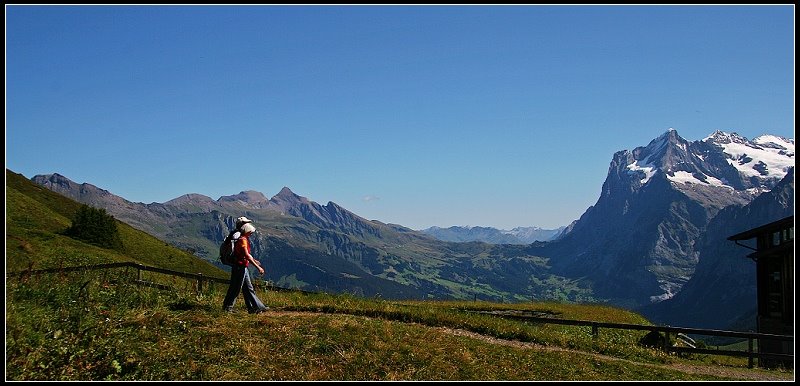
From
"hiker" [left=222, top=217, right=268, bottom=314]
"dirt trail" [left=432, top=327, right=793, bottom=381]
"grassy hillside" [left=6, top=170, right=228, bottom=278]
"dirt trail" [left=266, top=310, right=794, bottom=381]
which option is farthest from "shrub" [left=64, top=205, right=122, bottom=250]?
"dirt trail" [left=432, top=327, right=793, bottom=381]

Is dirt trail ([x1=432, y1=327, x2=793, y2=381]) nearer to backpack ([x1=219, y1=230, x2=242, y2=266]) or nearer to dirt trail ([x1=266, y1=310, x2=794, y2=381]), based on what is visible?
dirt trail ([x1=266, y1=310, x2=794, y2=381])

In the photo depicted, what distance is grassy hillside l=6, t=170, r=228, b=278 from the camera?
43.7 metres

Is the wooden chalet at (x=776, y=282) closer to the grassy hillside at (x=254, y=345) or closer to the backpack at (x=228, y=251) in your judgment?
the grassy hillside at (x=254, y=345)

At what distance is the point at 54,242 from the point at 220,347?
5022 centimetres

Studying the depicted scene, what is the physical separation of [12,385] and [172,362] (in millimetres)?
2812

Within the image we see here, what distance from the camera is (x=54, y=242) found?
180 ft

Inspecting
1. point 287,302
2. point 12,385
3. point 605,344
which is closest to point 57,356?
point 12,385

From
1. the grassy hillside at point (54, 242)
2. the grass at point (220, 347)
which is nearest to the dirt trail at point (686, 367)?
the grass at point (220, 347)

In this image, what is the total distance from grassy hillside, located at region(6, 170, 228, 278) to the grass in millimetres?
21036

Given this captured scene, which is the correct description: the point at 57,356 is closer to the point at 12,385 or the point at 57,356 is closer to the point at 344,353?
the point at 12,385

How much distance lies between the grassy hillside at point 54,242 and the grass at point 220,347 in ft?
69.0

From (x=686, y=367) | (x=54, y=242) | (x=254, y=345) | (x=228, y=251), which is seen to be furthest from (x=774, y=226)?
(x=54, y=242)

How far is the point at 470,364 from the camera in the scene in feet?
46.2

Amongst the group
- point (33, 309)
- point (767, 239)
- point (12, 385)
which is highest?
point (767, 239)
